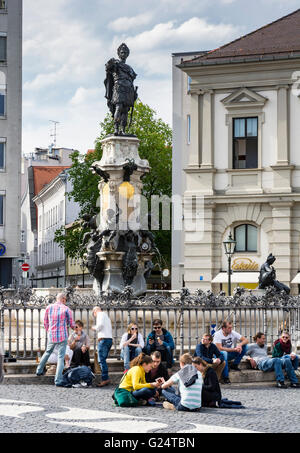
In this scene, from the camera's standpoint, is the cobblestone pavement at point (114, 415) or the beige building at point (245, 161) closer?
the cobblestone pavement at point (114, 415)

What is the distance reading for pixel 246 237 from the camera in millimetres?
39719

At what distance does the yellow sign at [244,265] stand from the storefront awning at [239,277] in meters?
0.25

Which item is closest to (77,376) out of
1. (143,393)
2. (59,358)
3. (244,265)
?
(59,358)

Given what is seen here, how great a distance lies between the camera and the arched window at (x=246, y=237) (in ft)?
130

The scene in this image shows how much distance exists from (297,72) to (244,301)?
71.5ft

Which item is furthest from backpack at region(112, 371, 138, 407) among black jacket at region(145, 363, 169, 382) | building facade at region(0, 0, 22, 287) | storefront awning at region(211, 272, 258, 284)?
building facade at region(0, 0, 22, 287)

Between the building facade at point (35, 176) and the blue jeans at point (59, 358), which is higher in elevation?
the building facade at point (35, 176)

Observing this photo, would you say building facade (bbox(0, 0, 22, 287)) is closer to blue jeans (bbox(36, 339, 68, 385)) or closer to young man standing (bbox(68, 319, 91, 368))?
young man standing (bbox(68, 319, 91, 368))

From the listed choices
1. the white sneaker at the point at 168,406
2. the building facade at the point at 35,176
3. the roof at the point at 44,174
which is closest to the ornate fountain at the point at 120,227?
the white sneaker at the point at 168,406

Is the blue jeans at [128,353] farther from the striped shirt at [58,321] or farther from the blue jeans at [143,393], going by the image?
the blue jeans at [143,393]

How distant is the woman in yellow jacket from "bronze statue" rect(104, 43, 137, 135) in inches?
432

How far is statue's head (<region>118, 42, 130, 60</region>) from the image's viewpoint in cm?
2511

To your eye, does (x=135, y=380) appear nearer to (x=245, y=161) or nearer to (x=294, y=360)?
(x=294, y=360)
